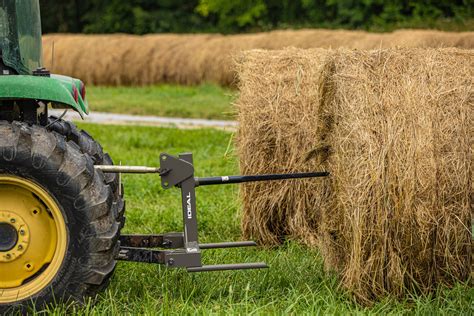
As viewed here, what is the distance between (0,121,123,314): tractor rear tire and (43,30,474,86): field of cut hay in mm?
19746

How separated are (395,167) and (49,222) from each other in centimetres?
201

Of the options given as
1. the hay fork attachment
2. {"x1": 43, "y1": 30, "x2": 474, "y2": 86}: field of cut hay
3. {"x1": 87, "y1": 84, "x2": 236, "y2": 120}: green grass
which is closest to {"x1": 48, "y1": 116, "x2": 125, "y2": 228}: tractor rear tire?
the hay fork attachment

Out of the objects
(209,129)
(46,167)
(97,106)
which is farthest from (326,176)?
(97,106)

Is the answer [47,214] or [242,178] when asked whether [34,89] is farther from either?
[242,178]

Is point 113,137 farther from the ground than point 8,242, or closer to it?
closer to it

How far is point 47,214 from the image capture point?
5.67m

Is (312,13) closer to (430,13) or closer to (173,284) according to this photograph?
(430,13)

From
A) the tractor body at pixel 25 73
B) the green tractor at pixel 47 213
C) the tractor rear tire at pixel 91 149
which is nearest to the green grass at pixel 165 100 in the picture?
the tractor rear tire at pixel 91 149

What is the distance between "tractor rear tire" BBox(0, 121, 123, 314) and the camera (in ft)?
18.1

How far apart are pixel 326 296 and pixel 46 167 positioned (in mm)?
1810

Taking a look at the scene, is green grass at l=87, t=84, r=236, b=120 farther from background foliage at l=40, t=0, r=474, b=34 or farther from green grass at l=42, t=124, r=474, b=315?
green grass at l=42, t=124, r=474, b=315

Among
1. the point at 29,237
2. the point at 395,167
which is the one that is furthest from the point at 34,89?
the point at 395,167

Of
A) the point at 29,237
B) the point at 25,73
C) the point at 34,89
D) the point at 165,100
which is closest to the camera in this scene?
the point at 34,89

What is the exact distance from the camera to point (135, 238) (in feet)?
21.7
